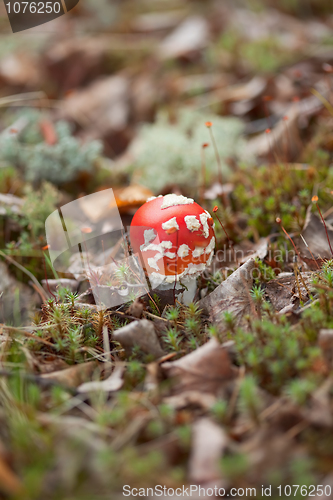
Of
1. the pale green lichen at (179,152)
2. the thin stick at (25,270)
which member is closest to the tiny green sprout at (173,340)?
the thin stick at (25,270)

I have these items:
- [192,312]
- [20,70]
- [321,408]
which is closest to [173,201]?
[192,312]

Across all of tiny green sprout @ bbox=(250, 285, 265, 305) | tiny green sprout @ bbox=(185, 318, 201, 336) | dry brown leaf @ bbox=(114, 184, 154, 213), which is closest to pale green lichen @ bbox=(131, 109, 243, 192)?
dry brown leaf @ bbox=(114, 184, 154, 213)

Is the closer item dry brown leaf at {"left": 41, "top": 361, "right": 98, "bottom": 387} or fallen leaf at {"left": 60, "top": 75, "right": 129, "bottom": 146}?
dry brown leaf at {"left": 41, "top": 361, "right": 98, "bottom": 387}

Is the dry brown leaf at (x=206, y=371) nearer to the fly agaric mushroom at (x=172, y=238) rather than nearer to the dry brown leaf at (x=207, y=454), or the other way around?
the dry brown leaf at (x=207, y=454)

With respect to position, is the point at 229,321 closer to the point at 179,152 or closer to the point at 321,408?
the point at 321,408

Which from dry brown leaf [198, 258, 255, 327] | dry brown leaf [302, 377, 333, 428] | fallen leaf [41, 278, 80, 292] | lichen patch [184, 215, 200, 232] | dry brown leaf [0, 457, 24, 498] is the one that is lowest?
fallen leaf [41, 278, 80, 292]

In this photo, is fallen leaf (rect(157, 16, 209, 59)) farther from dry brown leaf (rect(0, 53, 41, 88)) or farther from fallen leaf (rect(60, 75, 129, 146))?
dry brown leaf (rect(0, 53, 41, 88))
